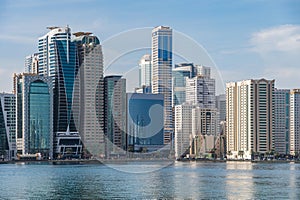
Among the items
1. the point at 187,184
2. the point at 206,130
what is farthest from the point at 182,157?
the point at 187,184

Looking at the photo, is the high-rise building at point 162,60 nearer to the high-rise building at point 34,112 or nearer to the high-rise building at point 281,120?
the high-rise building at point 34,112

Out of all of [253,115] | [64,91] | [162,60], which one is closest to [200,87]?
[162,60]

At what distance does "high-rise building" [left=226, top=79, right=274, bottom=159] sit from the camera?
41844 millimetres

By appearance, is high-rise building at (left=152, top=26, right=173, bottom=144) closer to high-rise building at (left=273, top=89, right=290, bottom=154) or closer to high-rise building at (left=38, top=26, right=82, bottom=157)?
high-rise building at (left=38, top=26, right=82, bottom=157)

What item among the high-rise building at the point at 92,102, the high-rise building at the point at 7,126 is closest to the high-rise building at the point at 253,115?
the high-rise building at the point at 92,102

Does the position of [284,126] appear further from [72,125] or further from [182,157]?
[72,125]

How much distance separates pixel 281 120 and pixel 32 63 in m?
16.9

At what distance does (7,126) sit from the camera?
1617 inches

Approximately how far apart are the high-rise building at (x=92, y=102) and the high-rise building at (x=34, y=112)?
6.11 ft

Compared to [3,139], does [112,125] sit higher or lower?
higher

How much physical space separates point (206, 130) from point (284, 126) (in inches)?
266

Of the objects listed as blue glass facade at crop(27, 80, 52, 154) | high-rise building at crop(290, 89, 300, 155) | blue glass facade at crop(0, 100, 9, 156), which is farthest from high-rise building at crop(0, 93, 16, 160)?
high-rise building at crop(290, 89, 300, 155)

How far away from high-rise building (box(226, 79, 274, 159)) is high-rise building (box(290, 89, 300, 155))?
4551 mm

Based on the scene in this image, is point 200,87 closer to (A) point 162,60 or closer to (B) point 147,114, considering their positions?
(A) point 162,60
